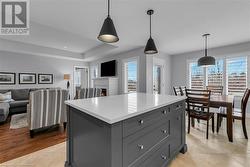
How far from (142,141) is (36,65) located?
6.30 metres

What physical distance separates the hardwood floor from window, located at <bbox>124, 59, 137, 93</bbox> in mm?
3007

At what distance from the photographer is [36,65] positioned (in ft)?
18.7

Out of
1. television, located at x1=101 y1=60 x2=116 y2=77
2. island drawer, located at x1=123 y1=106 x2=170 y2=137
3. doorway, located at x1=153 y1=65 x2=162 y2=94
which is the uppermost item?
television, located at x1=101 y1=60 x2=116 y2=77

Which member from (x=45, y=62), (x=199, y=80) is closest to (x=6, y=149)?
(x=45, y=62)

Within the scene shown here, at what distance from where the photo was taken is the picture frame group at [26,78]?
194 inches

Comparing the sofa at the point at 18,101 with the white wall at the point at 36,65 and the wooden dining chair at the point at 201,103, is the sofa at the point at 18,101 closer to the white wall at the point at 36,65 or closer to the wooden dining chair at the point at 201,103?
the white wall at the point at 36,65

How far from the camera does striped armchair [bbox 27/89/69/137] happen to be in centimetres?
256

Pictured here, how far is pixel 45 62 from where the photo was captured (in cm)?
595

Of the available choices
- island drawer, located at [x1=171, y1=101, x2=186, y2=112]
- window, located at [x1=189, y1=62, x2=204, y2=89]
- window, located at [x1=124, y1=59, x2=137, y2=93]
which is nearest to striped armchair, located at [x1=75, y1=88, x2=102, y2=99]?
window, located at [x1=124, y1=59, x2=137, y2=93]

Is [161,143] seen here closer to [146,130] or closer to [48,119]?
[146,130]

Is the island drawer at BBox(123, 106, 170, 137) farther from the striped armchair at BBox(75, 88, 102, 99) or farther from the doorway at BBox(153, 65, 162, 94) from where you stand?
the doorway at BBox(153, 65, 162, 94)

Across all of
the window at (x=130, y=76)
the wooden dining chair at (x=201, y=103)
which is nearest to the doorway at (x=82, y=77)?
the window at (x=130, y=76)

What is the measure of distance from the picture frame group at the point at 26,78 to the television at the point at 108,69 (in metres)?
2.54

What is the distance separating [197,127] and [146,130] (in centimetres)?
252
